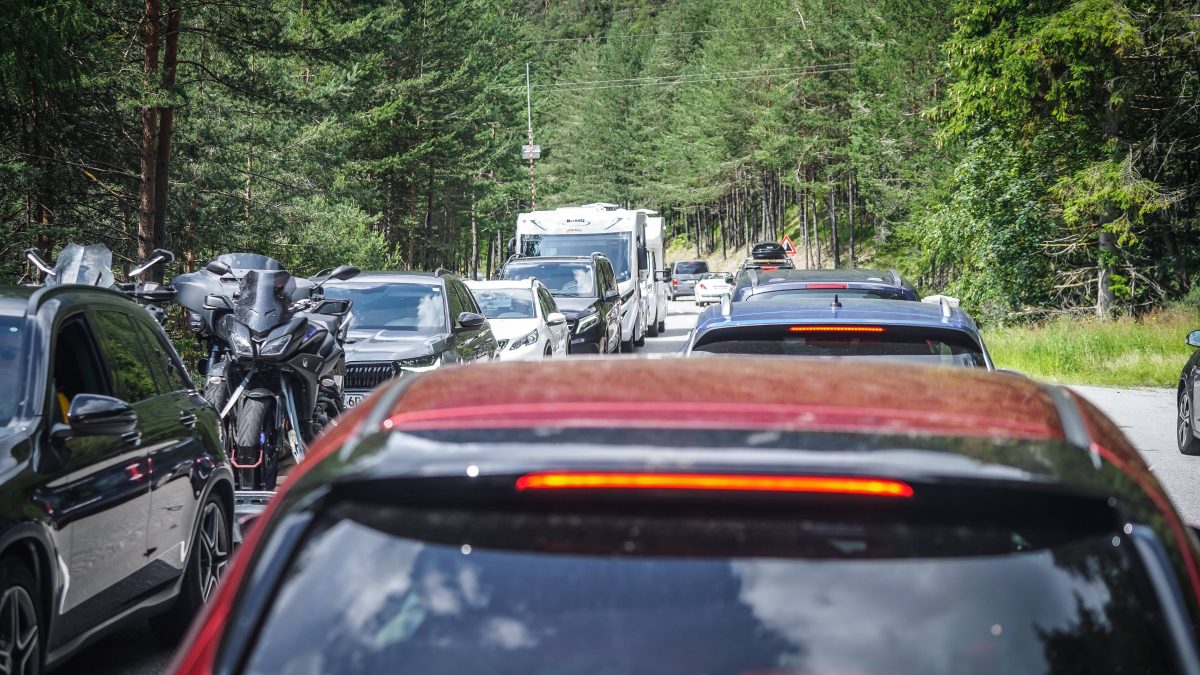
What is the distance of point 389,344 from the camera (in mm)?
14039

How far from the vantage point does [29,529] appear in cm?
508

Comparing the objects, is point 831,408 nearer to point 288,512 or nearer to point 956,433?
point 956,433

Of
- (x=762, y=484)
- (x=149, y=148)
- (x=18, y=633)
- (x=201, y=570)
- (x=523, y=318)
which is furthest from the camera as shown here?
(x=149, y=148)

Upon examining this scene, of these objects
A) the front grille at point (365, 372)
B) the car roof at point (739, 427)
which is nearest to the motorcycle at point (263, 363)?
the front grille at point (365, 372)

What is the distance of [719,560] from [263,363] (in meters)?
8.45

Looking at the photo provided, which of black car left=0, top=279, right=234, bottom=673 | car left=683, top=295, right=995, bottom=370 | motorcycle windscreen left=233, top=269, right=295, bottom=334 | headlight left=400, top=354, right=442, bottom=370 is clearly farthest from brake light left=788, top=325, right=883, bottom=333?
headlight left=400, top=354, right=442, bottom=370

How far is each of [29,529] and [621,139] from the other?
112m

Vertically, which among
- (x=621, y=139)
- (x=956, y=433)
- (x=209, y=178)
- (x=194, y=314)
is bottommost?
(x=956, y=433)

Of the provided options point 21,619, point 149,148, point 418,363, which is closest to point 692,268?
point 149,148

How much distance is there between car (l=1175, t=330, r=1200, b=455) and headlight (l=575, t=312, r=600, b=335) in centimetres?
1083

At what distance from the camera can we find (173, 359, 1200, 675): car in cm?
204

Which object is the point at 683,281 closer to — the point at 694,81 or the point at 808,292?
the point at 694,81

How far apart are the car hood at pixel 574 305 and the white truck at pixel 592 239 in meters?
6.56

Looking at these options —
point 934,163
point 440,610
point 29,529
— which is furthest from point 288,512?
point 934,163
